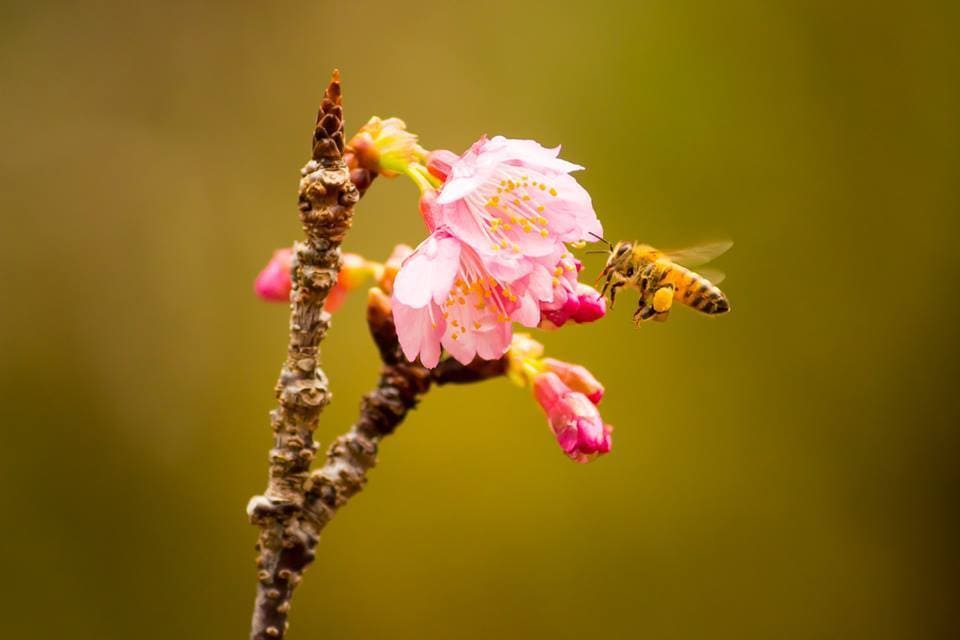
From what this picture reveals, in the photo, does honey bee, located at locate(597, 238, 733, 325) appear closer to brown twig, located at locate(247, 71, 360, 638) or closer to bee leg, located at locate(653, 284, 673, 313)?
bee leg, located at locate(653, 284, 673, 313)

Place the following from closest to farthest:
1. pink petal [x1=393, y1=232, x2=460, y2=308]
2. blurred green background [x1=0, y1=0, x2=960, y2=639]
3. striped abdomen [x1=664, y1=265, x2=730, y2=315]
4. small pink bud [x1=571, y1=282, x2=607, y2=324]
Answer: pink petal [x1=393, y1=232, x2=460, y2=308] → small pink bud [x1=571, y1=282, x2=607, y2=324] → striped abdomen [x1=664, y1=265, x2=730, y2=315] → blurred green background [x1=0, y1=0, x2=960, y2=639]

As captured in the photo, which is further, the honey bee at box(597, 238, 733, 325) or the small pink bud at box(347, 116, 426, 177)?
the honey bee at box(597, 238, 733, 325)

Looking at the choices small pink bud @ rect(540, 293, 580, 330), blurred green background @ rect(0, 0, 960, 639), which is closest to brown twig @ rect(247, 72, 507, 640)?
small pink bud @ rect(540, 293, 580, 330)

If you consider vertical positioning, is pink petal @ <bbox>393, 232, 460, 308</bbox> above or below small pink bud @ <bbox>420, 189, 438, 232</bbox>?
below

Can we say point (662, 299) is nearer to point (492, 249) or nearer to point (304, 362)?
point (492, 249)

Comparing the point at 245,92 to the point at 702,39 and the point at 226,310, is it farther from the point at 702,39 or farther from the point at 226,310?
the point at 702,39

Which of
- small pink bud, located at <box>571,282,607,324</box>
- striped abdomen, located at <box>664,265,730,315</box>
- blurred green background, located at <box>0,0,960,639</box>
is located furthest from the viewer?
blurred green background, located at <box>0,0,960,639</box>

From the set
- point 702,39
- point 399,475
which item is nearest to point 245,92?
point 399,475

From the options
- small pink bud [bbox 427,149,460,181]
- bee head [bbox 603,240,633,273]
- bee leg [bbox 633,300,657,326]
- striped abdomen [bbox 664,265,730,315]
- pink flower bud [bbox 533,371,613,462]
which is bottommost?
pink flower bud [bbox 533,371,613,462]

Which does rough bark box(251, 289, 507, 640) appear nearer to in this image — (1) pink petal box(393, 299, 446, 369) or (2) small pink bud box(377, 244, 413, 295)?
(2) small pink bud box(377, 244, 413, 295)
